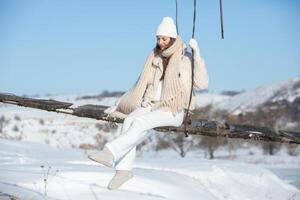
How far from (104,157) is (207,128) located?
129 cm

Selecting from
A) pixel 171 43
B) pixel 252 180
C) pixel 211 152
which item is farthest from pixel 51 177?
pixel 211 152

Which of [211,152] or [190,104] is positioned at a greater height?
[190,104]

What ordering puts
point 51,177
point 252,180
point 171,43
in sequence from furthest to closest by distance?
→ point 252,180, point 51,177, point 171,43

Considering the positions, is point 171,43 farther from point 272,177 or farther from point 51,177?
point 272,177

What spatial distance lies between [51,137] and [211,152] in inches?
462

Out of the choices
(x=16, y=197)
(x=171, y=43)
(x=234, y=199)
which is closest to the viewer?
(x=16, y=197)

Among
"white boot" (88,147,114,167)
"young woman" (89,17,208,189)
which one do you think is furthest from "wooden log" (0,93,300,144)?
"white boot" (88,147,114,167)

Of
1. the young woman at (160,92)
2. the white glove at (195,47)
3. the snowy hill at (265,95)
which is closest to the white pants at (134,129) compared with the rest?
the young woman at (160,92)

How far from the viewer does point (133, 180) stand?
7609 mm

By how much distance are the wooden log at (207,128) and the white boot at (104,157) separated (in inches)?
23.7

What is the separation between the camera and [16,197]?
15.9 feet

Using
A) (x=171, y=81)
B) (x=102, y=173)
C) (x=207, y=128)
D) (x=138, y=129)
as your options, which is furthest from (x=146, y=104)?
(x=102, y=173)

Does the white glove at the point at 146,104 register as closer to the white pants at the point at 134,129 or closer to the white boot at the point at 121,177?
the white pants at the point at 134,129

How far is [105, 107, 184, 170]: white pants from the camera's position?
480 centimetres
